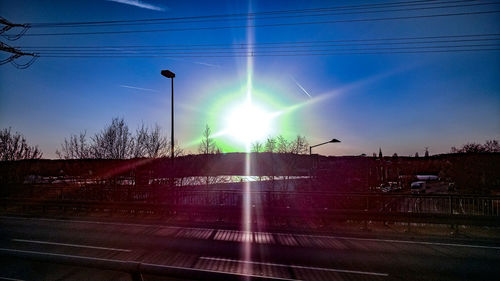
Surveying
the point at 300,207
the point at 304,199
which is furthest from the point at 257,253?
the point at 304,199

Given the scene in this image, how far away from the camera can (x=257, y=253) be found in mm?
8016

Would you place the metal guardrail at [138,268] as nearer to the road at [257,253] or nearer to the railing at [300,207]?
the road at [257,253]

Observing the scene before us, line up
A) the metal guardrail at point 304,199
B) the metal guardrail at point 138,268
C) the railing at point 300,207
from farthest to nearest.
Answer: the metal guardrail at point 304,199
the railing at point 300,207
the metal guardrail at point 138,268

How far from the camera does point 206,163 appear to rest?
27344 millimetres

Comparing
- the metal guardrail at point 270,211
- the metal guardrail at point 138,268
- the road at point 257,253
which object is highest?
the metal guardrail at point 138,268

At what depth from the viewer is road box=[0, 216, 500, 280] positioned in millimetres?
6418

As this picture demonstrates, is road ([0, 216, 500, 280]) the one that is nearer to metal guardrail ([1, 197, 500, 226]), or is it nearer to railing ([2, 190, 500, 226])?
metal guardrail ([1, 197, 500, 226])

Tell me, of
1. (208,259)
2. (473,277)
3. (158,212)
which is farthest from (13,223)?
(473,277)

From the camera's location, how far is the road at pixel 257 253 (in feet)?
21.1

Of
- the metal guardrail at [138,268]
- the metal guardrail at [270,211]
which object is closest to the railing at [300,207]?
Answer: the metal guardrail at [270,211]

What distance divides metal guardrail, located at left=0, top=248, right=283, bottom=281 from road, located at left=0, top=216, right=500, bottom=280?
3751mm

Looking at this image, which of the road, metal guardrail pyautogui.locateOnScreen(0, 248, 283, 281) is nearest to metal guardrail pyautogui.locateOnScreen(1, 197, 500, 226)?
the road

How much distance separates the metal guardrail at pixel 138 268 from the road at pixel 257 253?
12.3ft

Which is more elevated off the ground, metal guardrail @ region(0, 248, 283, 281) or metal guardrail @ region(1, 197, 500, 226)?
metal guardrail @ region(0, 248, 283, 281)
